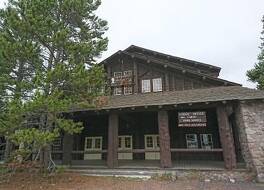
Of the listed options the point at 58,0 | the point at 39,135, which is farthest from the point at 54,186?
the point at 58,0

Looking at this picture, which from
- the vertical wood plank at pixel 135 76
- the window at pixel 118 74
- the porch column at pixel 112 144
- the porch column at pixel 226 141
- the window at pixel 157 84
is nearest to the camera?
the porch column at pixel 226 141

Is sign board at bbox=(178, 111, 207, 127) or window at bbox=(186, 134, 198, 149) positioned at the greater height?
sign board at bbox=(178, 111, 207, 127)

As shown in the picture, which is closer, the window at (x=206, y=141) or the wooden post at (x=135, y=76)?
A: the window at (x=206, y=141)

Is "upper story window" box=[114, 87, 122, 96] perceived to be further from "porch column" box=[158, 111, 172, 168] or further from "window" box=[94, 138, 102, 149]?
"porch column" box=[158, 111, 172, 168]

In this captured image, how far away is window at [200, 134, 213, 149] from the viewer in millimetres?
15711

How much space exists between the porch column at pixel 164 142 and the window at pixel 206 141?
14.2ft

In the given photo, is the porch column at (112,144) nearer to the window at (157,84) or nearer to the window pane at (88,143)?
the window at (157,84)

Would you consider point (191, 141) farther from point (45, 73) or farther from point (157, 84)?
point (45, 73)

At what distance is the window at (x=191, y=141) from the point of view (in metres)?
15.9

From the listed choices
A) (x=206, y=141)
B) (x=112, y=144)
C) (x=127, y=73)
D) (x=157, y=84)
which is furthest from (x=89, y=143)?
(x=206, y=141)

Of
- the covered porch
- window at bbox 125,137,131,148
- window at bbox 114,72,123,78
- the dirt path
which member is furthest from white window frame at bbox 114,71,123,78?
the dirt path

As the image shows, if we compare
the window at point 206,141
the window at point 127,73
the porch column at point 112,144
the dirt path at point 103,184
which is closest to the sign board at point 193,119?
the dirt path at point 103,184

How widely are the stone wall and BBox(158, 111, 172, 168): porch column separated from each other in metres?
3.70

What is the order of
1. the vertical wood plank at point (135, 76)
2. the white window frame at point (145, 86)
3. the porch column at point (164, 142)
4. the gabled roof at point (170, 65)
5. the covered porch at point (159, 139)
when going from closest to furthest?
the porch column at point (164, 142), the covered porch at point (159, 139), the gabled roof at point (170, 65), the white window frame at point (145, 86), the vertical wood plank at point (135, 76)
